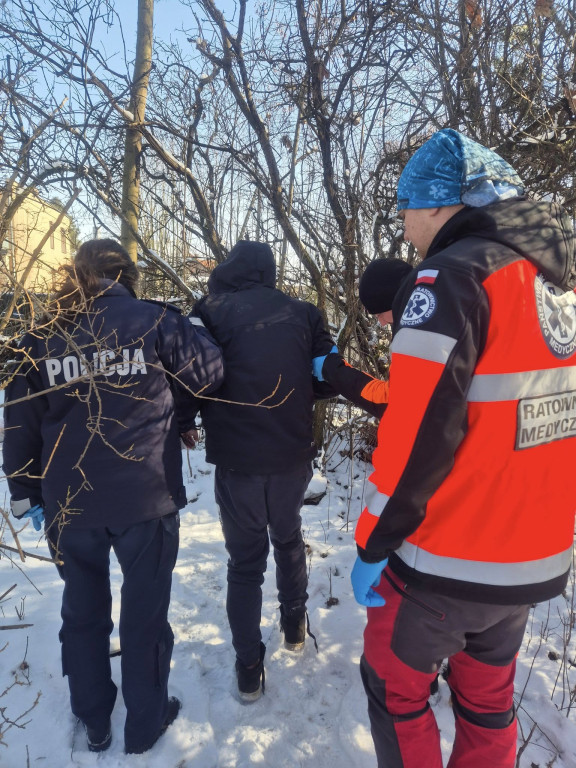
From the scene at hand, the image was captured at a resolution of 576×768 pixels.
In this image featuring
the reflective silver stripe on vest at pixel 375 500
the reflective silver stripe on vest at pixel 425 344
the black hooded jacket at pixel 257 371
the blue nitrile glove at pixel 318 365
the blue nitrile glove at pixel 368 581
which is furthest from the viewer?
the blue nitrile glove at pixel 318 365

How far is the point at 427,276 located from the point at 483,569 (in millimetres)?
750

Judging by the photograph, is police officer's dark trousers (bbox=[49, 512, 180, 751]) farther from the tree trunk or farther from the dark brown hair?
the tree trunk

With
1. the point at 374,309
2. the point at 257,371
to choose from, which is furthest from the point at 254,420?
the point at 374,309

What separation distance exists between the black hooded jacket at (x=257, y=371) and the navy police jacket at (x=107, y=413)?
0.22m

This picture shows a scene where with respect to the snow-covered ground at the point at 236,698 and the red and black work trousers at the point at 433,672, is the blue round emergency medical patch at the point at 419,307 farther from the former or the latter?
the snow-covered ground at the point at 236,698

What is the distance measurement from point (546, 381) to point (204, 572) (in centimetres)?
264

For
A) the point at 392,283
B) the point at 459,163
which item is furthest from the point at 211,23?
the point at 459,163

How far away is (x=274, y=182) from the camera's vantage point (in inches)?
135

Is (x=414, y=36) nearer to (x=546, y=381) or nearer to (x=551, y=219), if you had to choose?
(x=551, y=219)

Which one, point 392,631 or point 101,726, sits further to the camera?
point 101,726

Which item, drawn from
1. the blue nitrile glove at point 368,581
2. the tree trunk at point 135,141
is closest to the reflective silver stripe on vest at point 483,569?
the blue nitrile glove at point 368,581

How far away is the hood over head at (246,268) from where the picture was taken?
6.43ft

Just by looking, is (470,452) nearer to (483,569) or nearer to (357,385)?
(483,569)

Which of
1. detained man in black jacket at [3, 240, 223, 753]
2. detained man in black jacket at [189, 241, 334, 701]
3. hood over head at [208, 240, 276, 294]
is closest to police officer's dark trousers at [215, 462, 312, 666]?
detained man in black jacket at [189, 241, 334, 701]
